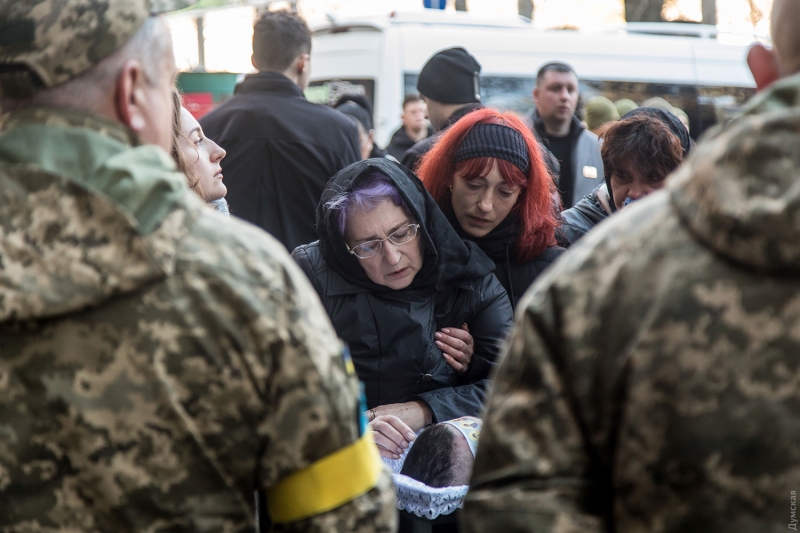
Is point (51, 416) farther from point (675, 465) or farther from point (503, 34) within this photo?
point (503, 34)

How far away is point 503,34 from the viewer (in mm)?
8992

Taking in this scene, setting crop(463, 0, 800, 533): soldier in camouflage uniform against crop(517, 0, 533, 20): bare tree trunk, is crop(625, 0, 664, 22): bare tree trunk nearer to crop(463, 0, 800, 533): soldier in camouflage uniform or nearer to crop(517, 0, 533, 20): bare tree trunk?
crop(517, 0, 533, 20): bare tree trunk

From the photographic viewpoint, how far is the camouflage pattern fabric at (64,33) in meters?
1.35

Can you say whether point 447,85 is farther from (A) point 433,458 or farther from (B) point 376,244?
(A) point 433,458

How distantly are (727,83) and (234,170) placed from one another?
266 inches

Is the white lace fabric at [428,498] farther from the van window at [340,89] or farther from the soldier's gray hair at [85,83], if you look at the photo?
the van window at [340,89]

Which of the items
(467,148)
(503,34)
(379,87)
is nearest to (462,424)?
(467,148)

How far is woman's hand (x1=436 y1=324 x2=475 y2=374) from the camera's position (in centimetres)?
307

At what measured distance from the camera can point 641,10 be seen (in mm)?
15617

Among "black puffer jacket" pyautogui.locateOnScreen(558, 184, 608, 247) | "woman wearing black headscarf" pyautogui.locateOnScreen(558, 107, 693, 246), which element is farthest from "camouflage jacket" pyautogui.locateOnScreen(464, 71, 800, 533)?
"black puffer jacket" pyautogui.locateOnScreen(558, 184, 608, 247)

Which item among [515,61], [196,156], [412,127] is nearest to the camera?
[196,156]

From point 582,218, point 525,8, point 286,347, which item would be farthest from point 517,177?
point 525,8

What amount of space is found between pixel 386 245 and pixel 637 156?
1134 millimetres

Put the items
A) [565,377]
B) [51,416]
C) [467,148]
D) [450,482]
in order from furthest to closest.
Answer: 1. [467,148]
2. [450,482]
3. [51,416]
4. [565,377]
